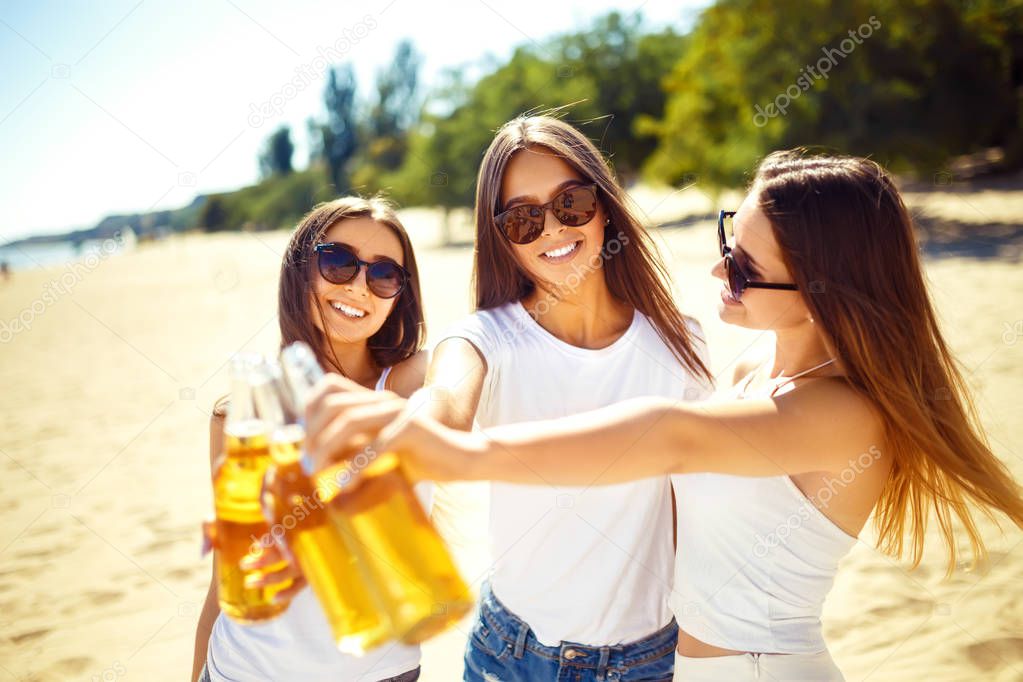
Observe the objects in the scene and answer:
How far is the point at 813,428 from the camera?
4.78 feet

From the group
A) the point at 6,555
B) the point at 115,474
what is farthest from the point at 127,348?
the point at 6,555

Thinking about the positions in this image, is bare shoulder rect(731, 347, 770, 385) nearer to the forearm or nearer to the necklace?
the necklace

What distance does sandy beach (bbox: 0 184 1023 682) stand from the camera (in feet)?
12.7

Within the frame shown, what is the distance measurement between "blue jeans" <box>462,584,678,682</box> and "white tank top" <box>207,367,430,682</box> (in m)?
0.24

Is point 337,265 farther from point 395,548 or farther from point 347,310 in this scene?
point 395,548

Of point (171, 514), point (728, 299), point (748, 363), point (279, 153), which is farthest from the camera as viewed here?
point (279, 153)

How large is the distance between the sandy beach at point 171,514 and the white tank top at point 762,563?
110 centimetres

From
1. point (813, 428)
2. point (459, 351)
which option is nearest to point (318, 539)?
point (459, 351)

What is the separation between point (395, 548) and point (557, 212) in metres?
1.35

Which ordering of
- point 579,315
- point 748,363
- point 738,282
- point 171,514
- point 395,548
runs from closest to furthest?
point 395,548 < point 738,282 < point 579,315 < point 748,363 < point 171,514

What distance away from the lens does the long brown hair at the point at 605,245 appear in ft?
6.77

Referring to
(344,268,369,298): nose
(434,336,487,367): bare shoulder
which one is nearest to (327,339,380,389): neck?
(344,268,369,298): nose

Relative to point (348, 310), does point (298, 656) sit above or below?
below

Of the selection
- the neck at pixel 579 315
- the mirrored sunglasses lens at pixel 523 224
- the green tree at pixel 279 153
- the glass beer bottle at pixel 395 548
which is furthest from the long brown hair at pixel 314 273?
the green tree at pixel 279 153
